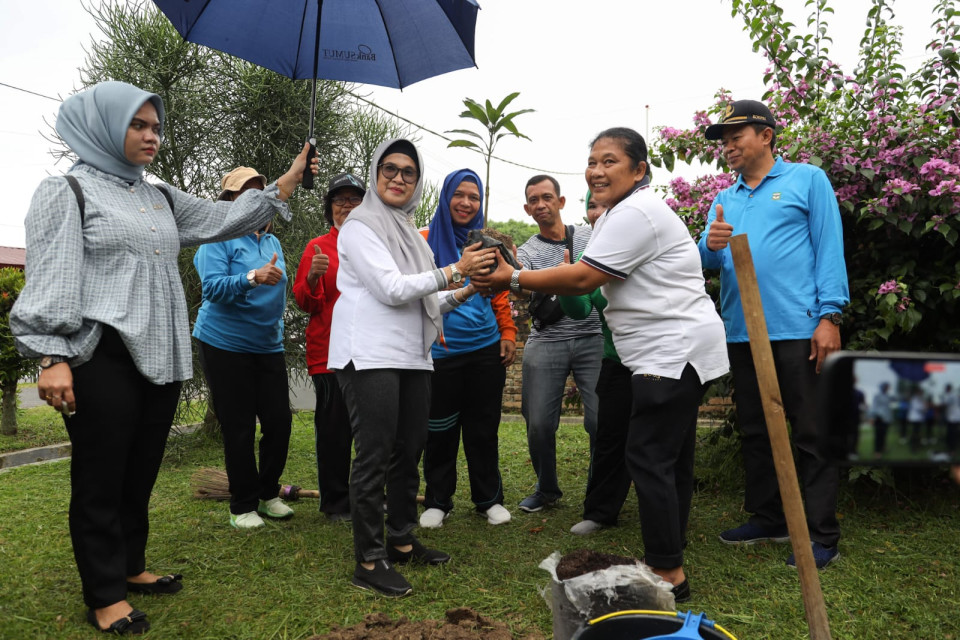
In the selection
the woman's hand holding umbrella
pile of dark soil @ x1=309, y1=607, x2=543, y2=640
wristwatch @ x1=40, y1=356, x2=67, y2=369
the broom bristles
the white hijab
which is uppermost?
the woman's hand holding umbrella

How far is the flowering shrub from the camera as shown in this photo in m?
3.83

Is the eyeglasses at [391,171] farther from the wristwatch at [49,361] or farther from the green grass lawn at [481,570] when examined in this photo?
the green grass lawn at [481,570]

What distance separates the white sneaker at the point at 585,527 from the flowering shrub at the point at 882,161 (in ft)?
5.94

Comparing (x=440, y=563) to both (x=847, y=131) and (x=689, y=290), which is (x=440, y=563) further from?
(x=847, y=131)

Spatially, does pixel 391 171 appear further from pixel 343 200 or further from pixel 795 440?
pixel 795 440

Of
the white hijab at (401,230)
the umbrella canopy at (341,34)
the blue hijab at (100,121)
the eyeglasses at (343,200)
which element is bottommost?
the white hijab at (401,230)

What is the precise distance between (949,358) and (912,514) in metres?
4.16

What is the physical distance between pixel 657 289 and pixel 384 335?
1161mm

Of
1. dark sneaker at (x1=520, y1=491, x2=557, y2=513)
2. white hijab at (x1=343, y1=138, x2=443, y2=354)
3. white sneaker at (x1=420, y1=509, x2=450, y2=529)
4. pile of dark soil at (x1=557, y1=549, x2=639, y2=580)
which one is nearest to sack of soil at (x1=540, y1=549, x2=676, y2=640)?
pile of dark soil at (x1=557, y1=549, x2=639, y2=580)

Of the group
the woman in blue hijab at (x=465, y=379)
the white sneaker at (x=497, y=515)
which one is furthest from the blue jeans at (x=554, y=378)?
the white sneaker at (x=497, y=515)

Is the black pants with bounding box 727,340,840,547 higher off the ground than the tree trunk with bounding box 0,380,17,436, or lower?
higher

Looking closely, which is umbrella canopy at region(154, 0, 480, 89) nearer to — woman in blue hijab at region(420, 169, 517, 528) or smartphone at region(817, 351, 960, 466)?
woman in blue hijab at region(420, 169, 517, 528)

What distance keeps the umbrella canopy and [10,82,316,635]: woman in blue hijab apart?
1.08 meters

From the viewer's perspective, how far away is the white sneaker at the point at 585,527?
4012mm
